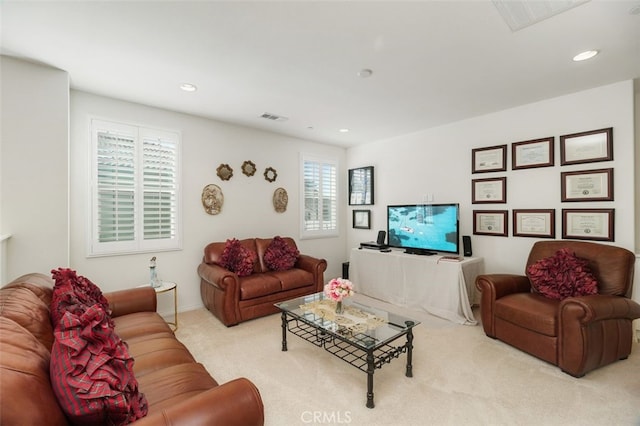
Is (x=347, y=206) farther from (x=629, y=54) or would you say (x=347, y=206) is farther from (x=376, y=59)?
(x=629, y=54)

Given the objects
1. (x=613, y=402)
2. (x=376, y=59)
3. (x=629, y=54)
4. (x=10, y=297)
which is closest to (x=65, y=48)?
(x=10, y=297)

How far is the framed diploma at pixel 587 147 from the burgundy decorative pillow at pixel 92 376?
4174 mm

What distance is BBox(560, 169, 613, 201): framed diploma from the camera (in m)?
2.86

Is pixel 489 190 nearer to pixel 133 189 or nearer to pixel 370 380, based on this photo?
pixel 370 380

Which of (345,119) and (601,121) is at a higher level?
(345,119)

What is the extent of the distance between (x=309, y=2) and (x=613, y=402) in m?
3.34

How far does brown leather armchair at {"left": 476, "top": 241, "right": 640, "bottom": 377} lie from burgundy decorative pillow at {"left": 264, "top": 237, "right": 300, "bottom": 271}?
92.4 inches

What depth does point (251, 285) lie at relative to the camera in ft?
11.0

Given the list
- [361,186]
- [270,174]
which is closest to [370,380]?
[270,174]

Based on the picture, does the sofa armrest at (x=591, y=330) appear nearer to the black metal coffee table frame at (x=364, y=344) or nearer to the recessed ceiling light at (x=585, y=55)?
the black metal coffee table frame at (x=364, y=344)

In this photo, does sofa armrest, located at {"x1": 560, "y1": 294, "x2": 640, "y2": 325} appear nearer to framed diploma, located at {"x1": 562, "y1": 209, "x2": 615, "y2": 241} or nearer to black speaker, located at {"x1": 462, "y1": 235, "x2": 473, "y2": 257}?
framed diploma, located at {"x1": 562, "y1": 209, "x2": 615, "y2": 241}

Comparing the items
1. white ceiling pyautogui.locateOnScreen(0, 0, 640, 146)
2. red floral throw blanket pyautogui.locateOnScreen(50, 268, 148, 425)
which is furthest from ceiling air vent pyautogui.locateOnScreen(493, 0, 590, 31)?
red floral throw blanket pyautogui.locateOnScreen(50, 268, 148, 425)

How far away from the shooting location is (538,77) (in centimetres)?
270

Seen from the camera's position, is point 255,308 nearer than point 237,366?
No
